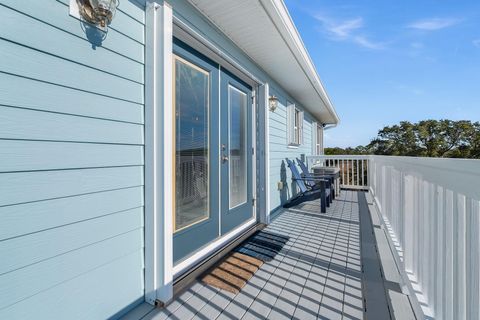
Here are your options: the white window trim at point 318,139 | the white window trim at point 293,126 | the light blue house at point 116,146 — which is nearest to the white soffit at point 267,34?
the light blue house at point 116,146

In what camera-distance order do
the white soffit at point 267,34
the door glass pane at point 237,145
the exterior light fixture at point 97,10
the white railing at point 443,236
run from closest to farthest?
1. the white railing at point 443,236
2. the exterior light fixture at point 97,10
3. the white soffit at point 267,34
4. the door glass pane at point 237,145

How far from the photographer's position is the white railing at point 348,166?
694cm

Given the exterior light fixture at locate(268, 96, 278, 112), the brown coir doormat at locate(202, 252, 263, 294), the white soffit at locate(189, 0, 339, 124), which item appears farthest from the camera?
the exterior light fixture at locate(268, 96, 278, 112)

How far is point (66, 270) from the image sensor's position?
1.28 metres

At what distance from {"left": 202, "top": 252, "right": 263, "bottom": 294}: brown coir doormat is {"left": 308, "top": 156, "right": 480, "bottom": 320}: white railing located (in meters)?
1.20

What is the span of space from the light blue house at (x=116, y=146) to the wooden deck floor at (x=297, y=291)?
0.24m

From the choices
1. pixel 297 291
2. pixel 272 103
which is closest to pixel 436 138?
pixel 272 103

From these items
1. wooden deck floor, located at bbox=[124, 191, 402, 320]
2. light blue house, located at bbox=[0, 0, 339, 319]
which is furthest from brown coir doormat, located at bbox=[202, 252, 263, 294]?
light blue house, located at bbox=[0, 0, 339, 319]

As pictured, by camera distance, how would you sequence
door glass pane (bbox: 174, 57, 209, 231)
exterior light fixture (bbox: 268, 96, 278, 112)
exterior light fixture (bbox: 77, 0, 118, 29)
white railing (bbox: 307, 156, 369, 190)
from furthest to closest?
white railing (bbox: 307, 156, 369, 190), exterior light fixture (bbox: 268, 96, 278, 112), door glass pane (bbox: 174, 57, 209, 231), exterior light fixture (bbox: 77, 0, 118, 29)

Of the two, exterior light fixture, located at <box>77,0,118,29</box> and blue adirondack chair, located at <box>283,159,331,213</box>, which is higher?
exterior light fixture, located at <box>77,0,118,29</box>

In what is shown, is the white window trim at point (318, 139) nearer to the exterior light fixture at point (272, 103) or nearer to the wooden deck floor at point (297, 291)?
the exterior light fixture at point (272, 103)

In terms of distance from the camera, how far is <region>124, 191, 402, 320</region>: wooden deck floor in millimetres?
1650

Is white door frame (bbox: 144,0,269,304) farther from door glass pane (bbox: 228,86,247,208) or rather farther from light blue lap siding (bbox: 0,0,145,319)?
door glass pane (bbox: 228,86,247,208)

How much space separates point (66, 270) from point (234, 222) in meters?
1.94
